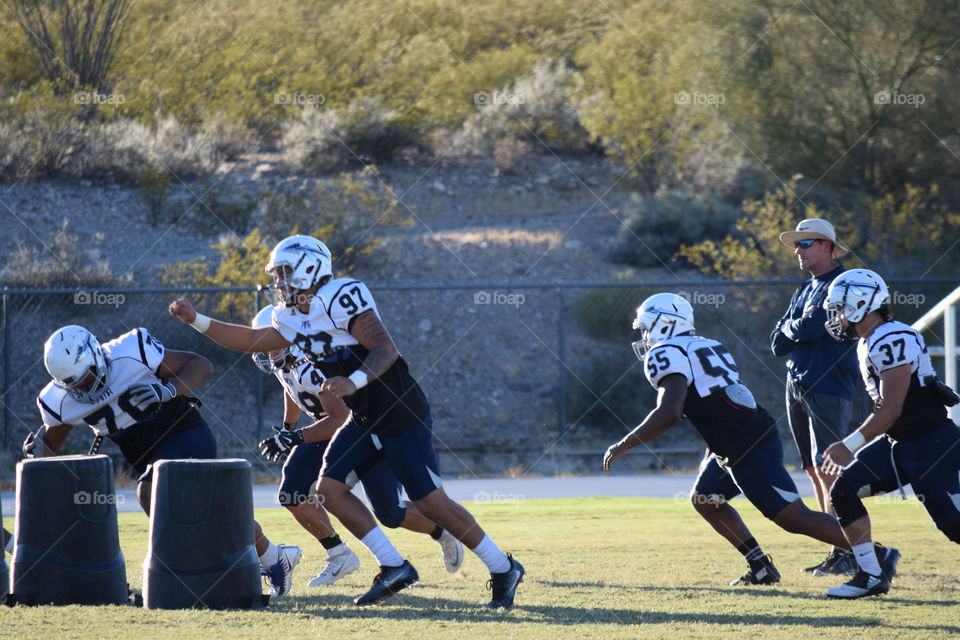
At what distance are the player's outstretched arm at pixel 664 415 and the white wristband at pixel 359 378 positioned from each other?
135 centimetres

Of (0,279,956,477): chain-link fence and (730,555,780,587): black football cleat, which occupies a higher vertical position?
(730,555,780,587): black football cleat

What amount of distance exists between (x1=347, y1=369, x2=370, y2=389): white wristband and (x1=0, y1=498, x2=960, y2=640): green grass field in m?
1.13

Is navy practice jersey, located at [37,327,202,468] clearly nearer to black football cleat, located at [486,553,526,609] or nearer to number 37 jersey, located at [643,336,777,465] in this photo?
black football cleat, located at [486,553,526,609]

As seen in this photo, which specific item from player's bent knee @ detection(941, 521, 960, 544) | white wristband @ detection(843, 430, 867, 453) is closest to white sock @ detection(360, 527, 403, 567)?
white wristband @ detection(843, 430, 867, 453)

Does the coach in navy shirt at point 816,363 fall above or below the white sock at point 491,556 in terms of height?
above

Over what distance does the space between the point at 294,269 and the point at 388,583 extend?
170cm

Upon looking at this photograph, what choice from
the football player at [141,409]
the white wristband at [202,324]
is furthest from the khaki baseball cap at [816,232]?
the football player at [141,409]

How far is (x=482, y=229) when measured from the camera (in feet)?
78.8

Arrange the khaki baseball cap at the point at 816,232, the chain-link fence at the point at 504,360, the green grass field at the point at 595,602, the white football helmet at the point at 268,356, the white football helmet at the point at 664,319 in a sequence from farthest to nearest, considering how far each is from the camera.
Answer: the chain-link fence at the point at 504,360 < the khaki baseball cap at the point at 816,232 < the white football helmet at the point at 268,356 < the white football helmet at the point at 664,319 < the green grass field at the point at 595,602

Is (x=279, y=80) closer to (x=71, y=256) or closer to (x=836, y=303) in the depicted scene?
(x=71, y=256)

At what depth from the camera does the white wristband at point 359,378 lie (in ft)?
17.4

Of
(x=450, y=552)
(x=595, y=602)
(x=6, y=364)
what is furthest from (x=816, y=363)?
(x=6, y=364)

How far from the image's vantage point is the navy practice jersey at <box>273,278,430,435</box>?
5547 millimetres

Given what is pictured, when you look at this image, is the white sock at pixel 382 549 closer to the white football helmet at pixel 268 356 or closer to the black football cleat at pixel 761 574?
the white football helmet at pixel 268 356
